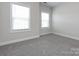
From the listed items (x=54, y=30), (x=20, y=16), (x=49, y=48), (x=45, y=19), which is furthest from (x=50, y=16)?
(x=20, y=16)

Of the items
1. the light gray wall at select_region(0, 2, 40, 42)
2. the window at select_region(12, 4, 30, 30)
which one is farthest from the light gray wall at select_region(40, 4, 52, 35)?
the window at select_region(12, 4, 30, 30)

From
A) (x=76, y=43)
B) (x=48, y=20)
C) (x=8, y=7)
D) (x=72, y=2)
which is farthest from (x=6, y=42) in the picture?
(x=72, y=2)

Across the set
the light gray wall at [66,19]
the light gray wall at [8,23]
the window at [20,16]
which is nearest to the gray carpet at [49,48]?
the light gray wall at [66,19]

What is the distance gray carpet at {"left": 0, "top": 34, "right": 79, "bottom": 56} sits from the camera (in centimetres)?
119

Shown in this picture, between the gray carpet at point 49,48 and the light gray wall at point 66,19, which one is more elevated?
the light gray wall at point 66,19

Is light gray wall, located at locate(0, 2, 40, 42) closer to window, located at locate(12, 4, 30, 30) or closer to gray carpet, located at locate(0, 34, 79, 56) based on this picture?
window, located at locate(12, 4, 30, 30)

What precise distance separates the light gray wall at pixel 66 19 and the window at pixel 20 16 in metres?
0.64

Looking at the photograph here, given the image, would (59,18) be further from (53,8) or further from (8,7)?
(8,7)

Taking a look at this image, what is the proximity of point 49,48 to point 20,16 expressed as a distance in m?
0.88

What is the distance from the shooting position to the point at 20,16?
1.55 metres

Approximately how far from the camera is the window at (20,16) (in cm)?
152

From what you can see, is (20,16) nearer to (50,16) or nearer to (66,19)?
(50,16)

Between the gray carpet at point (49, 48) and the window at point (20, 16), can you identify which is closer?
the gray carpet at point (49, 48)

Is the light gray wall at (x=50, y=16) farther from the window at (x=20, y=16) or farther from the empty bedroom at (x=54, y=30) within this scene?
the window at (x=20, y=16)
